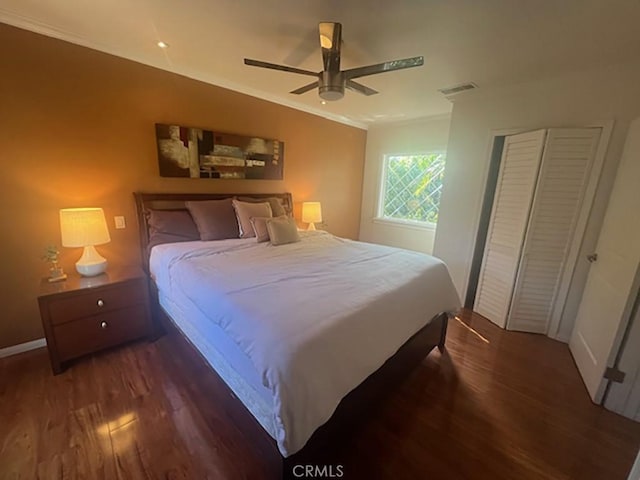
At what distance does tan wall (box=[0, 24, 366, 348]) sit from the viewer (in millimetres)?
1986

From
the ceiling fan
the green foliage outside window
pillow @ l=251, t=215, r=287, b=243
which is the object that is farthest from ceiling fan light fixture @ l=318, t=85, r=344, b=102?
the green foliage outside window

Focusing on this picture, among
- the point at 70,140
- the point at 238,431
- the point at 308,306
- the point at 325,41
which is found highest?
the point at 325,41

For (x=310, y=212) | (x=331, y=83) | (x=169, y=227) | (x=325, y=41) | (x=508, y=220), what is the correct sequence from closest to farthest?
(x=325, y=41) < (x=331, y=83) < (x=169, y=227) < (x=508, y=220) < (x=310, y=212)

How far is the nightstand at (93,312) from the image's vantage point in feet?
6.28

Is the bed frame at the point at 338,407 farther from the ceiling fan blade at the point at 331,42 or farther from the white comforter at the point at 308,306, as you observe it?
the ceiling fan blade at the point at 331,42

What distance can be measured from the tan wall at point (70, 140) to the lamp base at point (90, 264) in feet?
0.85

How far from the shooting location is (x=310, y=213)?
3.98m

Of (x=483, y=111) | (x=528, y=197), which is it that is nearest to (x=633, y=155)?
(x=528, y=197)

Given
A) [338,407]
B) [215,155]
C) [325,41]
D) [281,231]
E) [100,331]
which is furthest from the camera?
[215,155]

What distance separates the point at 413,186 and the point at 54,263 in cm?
456

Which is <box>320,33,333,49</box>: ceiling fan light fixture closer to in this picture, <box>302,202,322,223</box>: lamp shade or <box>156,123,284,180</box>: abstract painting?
<box>156,123,284,180</box>: abstract painting

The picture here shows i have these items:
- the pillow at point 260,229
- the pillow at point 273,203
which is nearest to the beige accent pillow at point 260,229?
the pillow at point 260,229

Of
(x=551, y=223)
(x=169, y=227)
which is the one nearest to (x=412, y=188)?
(x=551, y=223)

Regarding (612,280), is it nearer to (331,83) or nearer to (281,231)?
(331,83)
